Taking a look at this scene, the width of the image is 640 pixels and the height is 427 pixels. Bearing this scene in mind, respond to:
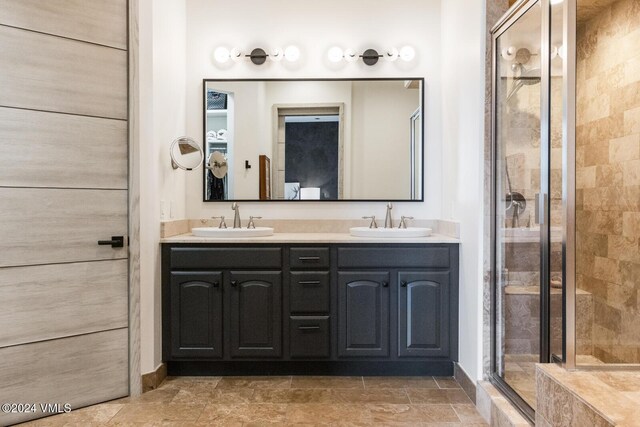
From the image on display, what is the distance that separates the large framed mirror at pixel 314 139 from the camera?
3195 mm

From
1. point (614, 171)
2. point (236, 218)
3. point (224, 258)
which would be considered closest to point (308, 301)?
point (224, 258)

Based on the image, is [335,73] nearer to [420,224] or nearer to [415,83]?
[415,83]

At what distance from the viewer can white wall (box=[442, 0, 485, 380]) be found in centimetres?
229

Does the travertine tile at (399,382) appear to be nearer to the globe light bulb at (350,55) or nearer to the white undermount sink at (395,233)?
the white undermount sink at (395,233)

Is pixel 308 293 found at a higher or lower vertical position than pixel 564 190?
lower

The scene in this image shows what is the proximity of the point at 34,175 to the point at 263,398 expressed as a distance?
1.73 m

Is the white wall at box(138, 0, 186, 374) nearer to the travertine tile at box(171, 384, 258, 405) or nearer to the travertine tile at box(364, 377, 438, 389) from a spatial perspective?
the travertine tile at box(171, 384, 258, 405)

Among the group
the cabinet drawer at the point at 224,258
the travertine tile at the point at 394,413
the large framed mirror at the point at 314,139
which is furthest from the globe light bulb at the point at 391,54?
the travertine tile at the point at 394,413

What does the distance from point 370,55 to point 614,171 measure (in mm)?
1803

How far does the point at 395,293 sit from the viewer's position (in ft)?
8.70

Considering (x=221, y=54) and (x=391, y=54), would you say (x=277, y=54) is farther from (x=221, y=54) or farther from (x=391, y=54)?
(x=391, y=54)

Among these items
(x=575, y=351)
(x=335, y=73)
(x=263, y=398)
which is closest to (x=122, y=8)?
(x=335, y=73)

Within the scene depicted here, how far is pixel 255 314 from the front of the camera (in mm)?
2646

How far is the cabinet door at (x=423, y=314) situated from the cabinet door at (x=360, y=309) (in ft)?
0.41
